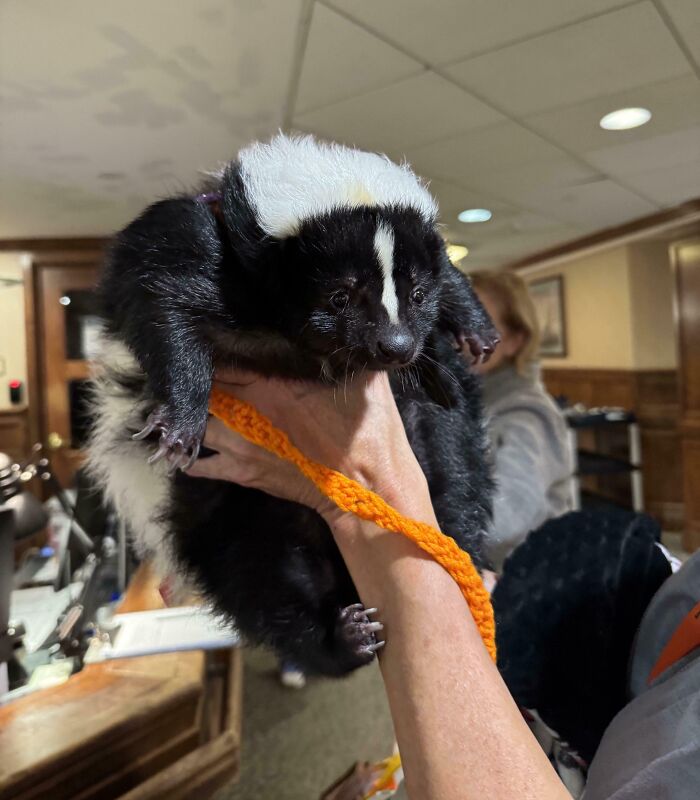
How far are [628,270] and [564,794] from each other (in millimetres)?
3276

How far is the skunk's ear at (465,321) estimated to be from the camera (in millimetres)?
1127

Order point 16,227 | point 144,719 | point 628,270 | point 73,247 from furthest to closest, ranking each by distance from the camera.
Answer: point 73,247
point 16,227
point 628,270
point 144,719

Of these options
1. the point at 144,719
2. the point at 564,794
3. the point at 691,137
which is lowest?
the point at 144,719

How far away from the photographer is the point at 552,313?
5.14 m

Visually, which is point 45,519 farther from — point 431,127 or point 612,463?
point 612,463

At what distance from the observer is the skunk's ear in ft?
3.70

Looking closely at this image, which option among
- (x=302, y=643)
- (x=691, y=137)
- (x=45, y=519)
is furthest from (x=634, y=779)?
(x=45, y=519)

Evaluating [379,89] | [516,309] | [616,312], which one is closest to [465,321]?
[516,309]

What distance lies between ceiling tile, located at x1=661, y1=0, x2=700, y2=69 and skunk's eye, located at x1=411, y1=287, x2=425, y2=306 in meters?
0.95

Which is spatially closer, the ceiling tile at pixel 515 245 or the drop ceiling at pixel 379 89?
the drop ceiling at pixel 379 89

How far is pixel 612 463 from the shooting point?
4.50 meters

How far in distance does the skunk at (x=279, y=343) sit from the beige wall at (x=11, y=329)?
359 cm

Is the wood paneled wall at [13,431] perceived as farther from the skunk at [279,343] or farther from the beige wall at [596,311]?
the beige wall at [596,311]

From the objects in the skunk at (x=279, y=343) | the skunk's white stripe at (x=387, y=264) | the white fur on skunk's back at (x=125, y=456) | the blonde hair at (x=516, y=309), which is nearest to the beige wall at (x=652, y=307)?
the blonde hair at (x=516, y=309)
